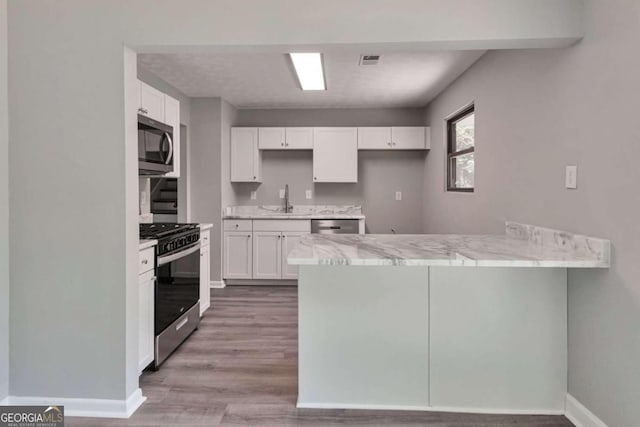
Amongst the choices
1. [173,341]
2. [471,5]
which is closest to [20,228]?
[173,341]

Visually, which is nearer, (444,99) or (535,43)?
(535,43)

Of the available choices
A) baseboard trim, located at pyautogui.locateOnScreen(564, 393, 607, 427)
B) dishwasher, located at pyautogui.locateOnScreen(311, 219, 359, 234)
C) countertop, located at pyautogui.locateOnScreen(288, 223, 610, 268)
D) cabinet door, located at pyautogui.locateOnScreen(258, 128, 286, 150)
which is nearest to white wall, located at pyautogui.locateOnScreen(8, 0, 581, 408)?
countertop, located at pyautogui.locateOnScreen(288, 223, 610, 268)

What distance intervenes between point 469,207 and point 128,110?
2.82 metres

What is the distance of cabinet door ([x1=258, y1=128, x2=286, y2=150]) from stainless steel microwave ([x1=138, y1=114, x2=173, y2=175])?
2157 mm

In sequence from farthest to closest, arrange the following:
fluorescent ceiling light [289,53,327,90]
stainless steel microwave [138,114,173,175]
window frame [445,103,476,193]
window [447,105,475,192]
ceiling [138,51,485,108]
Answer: window frame [445,103,476,193] → window [447,105,475,192] → ceiling [138,51,485,108] → fluorescent ceiling light [289,53,327,90] → stainless steel microwave [138,114,173,175]

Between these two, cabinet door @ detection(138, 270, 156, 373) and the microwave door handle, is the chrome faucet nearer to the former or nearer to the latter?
the microwave door handle

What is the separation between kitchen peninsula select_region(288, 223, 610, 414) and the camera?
2242 millimetres

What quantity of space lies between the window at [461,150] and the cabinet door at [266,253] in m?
2.14

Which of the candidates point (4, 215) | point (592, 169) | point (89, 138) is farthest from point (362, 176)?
point (4, 215)

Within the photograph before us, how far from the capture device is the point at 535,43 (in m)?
2.15

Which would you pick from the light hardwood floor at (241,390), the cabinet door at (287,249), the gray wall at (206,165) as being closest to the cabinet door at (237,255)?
the gray wall at (206,165)

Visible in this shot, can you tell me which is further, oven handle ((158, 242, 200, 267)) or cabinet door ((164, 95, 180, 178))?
cabinet door ((164, 95, 180, 178))

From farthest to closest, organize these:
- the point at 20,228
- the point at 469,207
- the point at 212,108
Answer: the point at 212,108 → the point at 469,207 → the point at 20,228

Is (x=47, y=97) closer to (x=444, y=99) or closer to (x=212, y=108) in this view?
(x=212, y=108)
